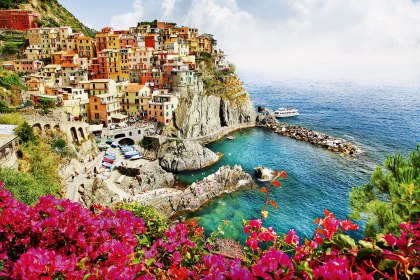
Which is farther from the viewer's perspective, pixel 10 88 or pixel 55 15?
pixel 55 15

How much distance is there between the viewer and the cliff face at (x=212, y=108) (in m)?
49.3

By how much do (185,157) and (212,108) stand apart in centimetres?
1924

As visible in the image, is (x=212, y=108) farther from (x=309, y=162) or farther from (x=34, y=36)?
(x=34, y=36)

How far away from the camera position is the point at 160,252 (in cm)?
430

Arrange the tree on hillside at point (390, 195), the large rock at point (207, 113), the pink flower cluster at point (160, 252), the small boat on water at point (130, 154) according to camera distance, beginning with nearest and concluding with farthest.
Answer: the pink flower cluster at point (160, 252) < the tree on hillside at point (390, 195) < the small boat on water at point (130, 154) < the large rock at point (207, 113)

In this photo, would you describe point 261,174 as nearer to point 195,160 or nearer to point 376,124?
point 195,160

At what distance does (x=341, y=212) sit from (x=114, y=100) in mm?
36161

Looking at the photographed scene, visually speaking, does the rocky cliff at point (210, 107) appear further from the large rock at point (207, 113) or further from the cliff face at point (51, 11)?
the cliff face at point (51, 11)

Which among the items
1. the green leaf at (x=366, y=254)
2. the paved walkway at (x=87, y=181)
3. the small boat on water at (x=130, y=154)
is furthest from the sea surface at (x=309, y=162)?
the green leaf at (x=366, y=254)

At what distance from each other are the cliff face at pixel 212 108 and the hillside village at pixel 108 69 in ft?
6.50

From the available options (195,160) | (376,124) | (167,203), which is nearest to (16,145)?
(167,203)

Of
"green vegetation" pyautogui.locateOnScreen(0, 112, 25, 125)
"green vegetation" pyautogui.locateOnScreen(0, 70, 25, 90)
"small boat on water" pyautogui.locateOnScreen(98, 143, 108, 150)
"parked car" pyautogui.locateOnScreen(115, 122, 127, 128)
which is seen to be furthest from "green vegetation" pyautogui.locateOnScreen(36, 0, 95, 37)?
"green vegetation" pyautogui.locateOnScreen(0, 112, 25, 125)

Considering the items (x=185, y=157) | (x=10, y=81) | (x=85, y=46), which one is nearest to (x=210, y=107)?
(x=185, y=157)

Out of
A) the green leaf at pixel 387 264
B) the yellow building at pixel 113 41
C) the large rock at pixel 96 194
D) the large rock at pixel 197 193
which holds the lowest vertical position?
the large rock at pixel 197 193
